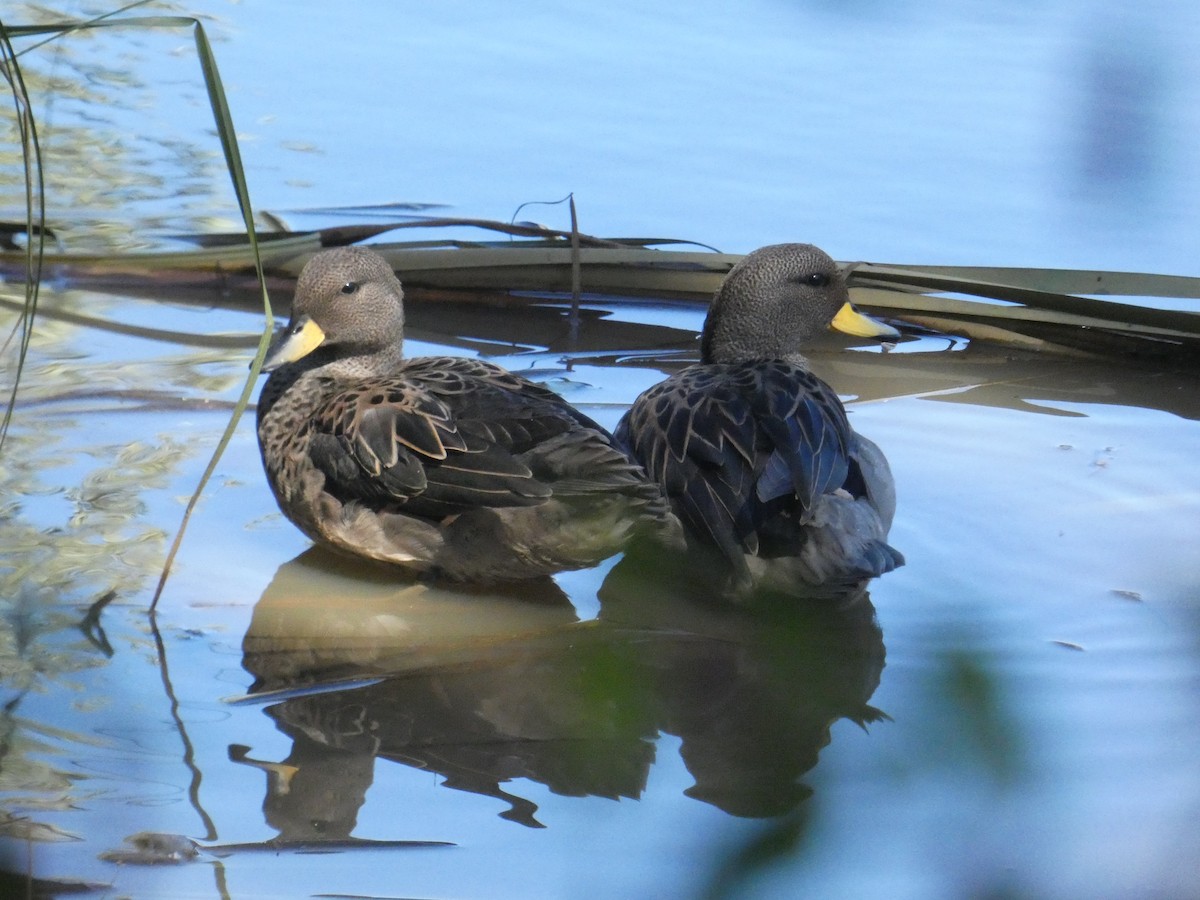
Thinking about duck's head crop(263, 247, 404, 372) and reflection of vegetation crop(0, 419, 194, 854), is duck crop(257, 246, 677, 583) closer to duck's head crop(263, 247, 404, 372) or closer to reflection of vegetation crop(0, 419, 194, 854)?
duck's head crop(263, 247, 404, 372)

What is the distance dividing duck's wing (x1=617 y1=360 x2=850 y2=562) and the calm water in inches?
9.7

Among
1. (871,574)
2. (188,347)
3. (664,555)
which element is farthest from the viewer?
(188,347)

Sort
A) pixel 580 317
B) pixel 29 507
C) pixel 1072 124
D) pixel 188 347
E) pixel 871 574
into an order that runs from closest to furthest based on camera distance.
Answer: pixel 1072 124 → pixel 871 574 → pixel 29 507 → pixel 188 347 → pixel 580 317

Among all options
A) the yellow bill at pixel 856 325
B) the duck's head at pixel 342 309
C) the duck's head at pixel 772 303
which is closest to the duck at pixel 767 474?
the duck's head at pixel 772 303

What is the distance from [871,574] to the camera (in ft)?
11.9

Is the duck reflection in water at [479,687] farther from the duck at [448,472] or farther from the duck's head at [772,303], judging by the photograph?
the duck's head at [772,303]

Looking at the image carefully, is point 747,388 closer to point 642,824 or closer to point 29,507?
point 642,824

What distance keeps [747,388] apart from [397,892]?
190 centimetres

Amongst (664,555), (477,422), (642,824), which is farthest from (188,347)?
(664,555)

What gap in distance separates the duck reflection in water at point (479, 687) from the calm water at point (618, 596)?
0.5 inches

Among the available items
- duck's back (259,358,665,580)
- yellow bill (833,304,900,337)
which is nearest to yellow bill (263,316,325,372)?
duck's back (259,358,665,580)

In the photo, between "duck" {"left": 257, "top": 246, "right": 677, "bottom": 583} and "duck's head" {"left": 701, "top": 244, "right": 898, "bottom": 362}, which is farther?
"duck's head" {"left": 701, "top": 244, "right": 898, "bottom": 362}

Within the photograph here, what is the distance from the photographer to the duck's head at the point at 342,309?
14.3 ft

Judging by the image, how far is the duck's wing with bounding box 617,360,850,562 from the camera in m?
3.67
